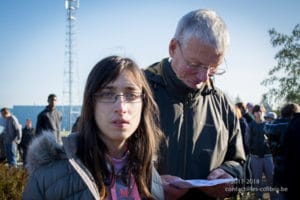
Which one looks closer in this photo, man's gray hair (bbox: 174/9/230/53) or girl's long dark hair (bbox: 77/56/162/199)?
girl's long dark hair (bbox: 77/56/162/199)

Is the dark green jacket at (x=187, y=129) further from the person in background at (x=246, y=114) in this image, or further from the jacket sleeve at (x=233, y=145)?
the person in background at (x=246, y=114)

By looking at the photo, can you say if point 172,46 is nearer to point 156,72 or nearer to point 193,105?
point 156,72

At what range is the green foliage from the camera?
4.92 meters

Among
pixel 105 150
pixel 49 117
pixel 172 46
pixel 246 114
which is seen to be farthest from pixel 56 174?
pixel 49 117

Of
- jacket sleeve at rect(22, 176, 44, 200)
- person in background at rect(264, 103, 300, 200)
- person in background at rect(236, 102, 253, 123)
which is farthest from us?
person in background at rect(236, 102, 253, 123)

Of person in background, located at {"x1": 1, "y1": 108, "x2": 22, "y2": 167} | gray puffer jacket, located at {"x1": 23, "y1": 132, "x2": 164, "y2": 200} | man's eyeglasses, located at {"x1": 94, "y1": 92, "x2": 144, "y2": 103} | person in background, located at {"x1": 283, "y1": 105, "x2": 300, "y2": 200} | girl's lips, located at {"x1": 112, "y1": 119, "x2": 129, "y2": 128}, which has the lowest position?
person in background, located at {"x1": 1, "y1": 108, "x2": 22, "y2": 167}

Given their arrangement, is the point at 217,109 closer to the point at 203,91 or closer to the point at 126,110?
the point at 203,91

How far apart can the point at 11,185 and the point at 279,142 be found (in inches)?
140

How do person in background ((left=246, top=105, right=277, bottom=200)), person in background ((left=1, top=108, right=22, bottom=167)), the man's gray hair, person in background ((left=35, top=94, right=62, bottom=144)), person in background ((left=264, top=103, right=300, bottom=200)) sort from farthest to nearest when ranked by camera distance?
1. person in background ((left=1, top=108, right=22, bottom=167))
2. person in background ((left=35, top=94, right=62, bottom=144))
3. person in background ((left=246, top=105, right=277, bottom=200))
4. person in background ((left=264, top=103, right=300, bottom=200))
5. the man's gray hair

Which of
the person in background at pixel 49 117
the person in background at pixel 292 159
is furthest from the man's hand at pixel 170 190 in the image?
the person in background at pixel 49 117

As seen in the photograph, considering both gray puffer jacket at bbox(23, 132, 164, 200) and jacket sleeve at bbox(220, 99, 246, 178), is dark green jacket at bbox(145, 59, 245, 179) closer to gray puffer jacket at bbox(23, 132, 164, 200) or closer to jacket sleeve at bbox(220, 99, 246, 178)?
jacket sleeve at bbox(220, 99, 246, 178)

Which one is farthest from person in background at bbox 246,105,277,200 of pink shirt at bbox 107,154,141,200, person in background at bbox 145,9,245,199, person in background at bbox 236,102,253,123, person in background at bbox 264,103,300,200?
pink shirt at bbox 107,154,141,200

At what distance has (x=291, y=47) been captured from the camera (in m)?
17.5

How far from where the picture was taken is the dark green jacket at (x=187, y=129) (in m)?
2.08
